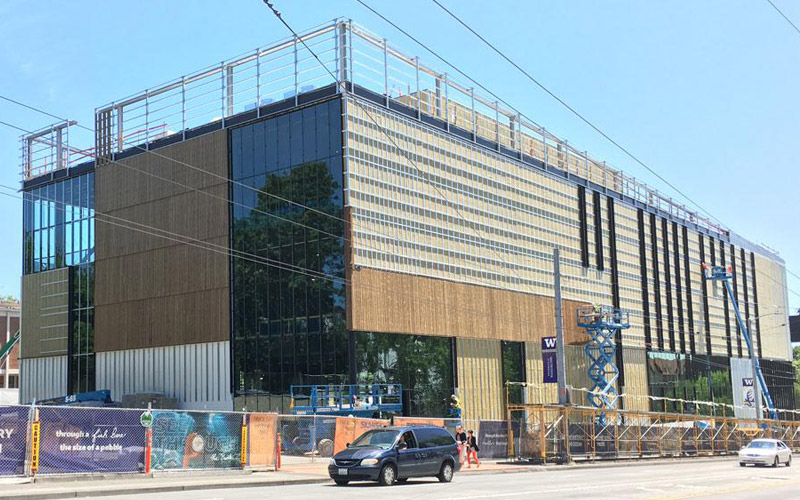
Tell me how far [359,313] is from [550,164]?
2454 centimetres

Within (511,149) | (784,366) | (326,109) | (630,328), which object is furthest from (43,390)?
(784,366)

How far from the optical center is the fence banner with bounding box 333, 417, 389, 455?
3453 centimetres

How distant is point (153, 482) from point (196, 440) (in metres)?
3.06

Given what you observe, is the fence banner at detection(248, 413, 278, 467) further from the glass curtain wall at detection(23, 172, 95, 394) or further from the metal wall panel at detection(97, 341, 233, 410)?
the glass curtain wall at detection(23, 172, 95, 394)

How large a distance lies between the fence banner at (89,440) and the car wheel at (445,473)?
855 centimetres

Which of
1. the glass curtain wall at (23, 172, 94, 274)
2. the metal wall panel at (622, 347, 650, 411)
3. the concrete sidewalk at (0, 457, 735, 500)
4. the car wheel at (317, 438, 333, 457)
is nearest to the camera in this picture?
the concrete sidewalk at (0, 457, 735, 500)

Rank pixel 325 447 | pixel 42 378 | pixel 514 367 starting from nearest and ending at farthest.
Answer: pixel 325 447 → pixel 514 367 → pixel 42 378

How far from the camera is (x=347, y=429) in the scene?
1395 inches

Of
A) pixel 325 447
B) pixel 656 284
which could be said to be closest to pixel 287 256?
pixel 325 447

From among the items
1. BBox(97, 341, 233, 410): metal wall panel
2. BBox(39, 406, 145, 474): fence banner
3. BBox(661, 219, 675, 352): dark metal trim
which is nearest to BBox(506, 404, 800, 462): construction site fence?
BBox(661, 219, 675, 352): dark metal trim

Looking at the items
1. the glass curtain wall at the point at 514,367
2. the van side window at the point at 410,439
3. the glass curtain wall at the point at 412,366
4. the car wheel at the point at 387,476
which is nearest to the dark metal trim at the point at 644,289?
the glass curtain wall at the point at 514,367

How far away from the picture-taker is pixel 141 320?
55.6 metres

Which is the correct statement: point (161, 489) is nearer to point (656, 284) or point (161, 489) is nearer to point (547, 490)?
point (547, 490)

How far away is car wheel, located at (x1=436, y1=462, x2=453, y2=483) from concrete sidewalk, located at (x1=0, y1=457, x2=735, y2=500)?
3.41 meters
